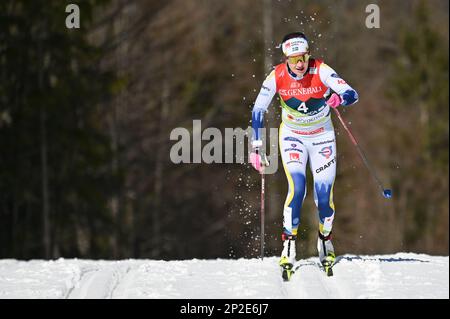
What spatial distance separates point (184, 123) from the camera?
3102cm

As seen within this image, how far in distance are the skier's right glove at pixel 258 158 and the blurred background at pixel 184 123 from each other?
21.9ft

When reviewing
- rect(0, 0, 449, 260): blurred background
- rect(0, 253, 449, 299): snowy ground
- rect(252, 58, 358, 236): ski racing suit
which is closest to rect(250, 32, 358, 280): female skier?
rect(252, 58, 358, 236): ski racing suit

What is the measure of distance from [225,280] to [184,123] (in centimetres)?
2265

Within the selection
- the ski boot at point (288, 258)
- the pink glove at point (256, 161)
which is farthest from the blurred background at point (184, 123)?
the pink glove at point (256, 161)

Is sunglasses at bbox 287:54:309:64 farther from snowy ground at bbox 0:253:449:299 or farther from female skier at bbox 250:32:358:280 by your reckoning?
snowy ground at bbox 0:253:449:299

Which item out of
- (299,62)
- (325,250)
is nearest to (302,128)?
(299,62)

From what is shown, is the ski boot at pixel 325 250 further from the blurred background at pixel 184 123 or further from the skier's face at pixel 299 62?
the blurred background at pixel 184 123

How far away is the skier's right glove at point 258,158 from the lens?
8.91 metres

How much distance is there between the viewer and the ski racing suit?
28.5ft

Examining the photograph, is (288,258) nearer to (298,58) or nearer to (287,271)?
(287,271)
